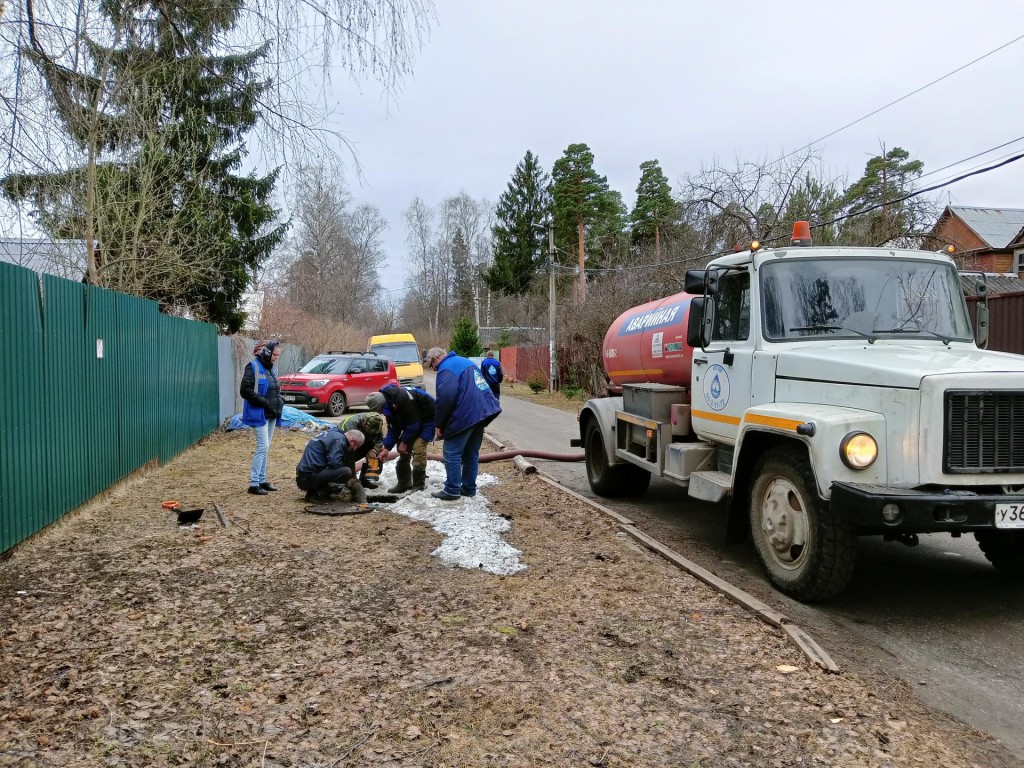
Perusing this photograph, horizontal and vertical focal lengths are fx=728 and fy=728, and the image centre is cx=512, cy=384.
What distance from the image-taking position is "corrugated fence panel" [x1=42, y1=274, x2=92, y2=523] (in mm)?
6410

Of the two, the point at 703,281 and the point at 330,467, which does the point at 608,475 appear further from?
the point at 330,467

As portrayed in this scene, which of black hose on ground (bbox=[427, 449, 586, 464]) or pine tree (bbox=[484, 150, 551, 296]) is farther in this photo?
pine tree (bbox=[484, 150, 551, 296])

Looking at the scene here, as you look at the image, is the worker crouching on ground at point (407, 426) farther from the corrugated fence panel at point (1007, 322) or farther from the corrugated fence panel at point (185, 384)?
the corrugated fence panel at point (1007, 322)

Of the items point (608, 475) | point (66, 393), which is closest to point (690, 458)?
point (608, 475)

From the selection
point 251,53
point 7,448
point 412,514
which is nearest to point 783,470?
point 412,514

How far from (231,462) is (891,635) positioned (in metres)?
9.20

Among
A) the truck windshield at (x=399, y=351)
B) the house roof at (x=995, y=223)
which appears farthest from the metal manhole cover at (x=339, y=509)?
the house roof at (x=995, y=223)

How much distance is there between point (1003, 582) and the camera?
5281 millimetres

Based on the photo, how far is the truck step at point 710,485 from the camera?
5668 mm

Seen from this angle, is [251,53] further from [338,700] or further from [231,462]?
[231,462]

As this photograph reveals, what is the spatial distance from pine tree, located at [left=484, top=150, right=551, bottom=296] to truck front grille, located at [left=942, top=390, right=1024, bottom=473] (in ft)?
168

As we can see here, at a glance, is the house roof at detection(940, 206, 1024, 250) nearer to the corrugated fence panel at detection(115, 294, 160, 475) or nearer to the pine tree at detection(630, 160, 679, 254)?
the pine tree at detection(630, 160, 679, 254)

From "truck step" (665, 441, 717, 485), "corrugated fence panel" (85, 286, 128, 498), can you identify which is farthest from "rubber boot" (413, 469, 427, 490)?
"corrugated fence panel" (85, 286, 128, 498)

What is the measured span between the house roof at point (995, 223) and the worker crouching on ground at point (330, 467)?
39.4m
